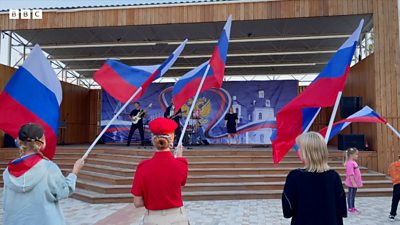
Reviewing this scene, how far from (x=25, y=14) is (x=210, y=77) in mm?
9622

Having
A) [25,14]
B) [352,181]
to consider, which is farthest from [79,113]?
[352,181]

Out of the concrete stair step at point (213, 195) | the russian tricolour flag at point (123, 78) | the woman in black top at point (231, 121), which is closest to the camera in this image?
the russian tricolour flag at point (123, 78)

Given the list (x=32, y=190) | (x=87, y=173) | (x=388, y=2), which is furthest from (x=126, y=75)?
(x=388, y=2)

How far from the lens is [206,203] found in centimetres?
829

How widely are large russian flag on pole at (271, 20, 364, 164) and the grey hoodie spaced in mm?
3045

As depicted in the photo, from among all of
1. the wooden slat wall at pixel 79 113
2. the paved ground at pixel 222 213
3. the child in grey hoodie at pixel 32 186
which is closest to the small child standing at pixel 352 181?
the paved ground at pixel 222 213

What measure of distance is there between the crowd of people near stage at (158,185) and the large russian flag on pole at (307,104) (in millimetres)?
2212

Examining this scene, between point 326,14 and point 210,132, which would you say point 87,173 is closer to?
point 210,132

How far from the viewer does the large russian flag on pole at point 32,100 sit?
338cm

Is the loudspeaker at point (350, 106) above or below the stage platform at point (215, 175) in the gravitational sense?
above

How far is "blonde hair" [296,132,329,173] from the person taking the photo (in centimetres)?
252

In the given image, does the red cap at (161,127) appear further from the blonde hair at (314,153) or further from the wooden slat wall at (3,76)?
the wooden slat wall at (3,76)

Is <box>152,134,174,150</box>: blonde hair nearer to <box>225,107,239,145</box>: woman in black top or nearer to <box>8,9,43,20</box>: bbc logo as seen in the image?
<box>8,9,43,20</box>: bbc logo

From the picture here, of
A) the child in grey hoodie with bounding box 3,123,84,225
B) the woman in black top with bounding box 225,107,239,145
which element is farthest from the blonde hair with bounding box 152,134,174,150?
the woman in black top with bounding box 225,107,239,145
